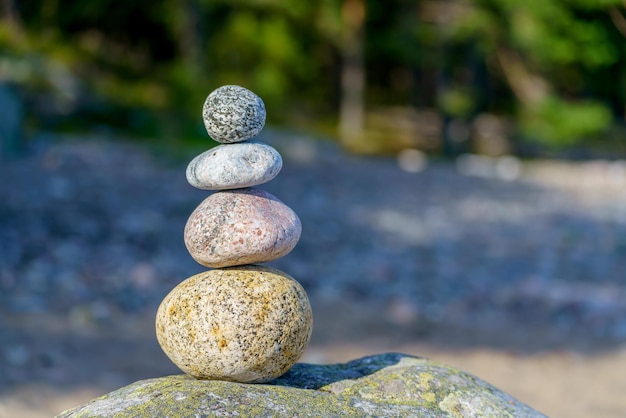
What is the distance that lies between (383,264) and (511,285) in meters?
1.82

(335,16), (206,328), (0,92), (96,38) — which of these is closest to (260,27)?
(335,16)

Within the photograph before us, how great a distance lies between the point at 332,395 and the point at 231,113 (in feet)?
4.56

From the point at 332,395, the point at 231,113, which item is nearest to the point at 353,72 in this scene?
the point at 231,113

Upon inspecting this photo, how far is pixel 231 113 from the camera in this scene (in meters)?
3.76

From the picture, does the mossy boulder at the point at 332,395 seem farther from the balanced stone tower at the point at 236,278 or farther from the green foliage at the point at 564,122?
the green foliage at the point at 564,122

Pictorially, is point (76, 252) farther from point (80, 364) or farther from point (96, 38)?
point (96, 38)

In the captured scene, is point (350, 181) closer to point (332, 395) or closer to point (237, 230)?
point (237, 230)

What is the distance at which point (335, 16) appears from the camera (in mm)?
26172

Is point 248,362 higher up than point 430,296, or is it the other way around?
point 248,362

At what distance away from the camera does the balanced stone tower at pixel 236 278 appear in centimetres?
352

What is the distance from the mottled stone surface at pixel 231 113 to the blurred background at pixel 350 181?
3.76 m

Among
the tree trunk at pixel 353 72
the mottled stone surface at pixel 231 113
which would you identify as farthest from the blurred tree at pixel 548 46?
the mottled stone surface at pixel 231 113

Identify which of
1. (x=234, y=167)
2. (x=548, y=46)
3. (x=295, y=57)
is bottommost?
(x=234, y=167)

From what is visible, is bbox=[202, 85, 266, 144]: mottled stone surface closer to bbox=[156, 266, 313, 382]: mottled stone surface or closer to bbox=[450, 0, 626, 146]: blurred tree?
bbox=[156, 266, 313, 382]: mottled stone surface
